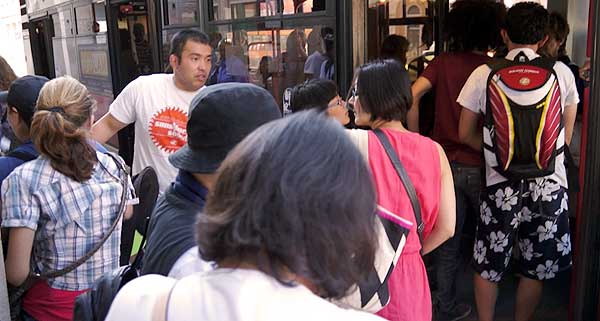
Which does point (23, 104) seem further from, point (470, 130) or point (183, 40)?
point (470, 130)

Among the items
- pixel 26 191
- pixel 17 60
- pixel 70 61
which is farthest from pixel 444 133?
pixel 17 60

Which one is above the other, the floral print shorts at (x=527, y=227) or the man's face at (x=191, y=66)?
the man's face at (x=191, y=66)

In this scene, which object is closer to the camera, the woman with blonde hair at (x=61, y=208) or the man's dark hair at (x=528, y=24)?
the woman with blonde hair at (x=61, y=208)

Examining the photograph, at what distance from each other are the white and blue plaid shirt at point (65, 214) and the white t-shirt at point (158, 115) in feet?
3.09

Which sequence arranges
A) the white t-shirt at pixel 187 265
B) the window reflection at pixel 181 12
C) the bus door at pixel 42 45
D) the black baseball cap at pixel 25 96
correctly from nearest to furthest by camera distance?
1. the white t-shirt at pixel 187 265
2. the black baseball cap at pixel 25 96
3. the window reflection at pixel 181 12
4. the bus door at pixel 42 45

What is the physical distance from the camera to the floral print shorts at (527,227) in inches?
119

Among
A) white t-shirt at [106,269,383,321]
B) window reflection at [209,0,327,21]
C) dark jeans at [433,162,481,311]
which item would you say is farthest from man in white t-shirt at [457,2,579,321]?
white t-shirt at [106,269,383,321]

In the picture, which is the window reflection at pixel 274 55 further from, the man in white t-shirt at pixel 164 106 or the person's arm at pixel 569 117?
the person's arm at pixel 569 117

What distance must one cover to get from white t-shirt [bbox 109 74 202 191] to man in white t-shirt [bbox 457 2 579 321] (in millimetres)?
1434

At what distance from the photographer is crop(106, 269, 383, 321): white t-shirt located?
3.00 ft

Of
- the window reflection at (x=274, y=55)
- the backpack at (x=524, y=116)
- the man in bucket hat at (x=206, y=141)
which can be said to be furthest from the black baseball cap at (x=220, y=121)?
the window reflection at (x=274, y=55)

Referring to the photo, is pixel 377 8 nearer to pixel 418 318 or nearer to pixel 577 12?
pixel 577 12

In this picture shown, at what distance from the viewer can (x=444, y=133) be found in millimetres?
3570

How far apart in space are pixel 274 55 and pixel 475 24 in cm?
139
